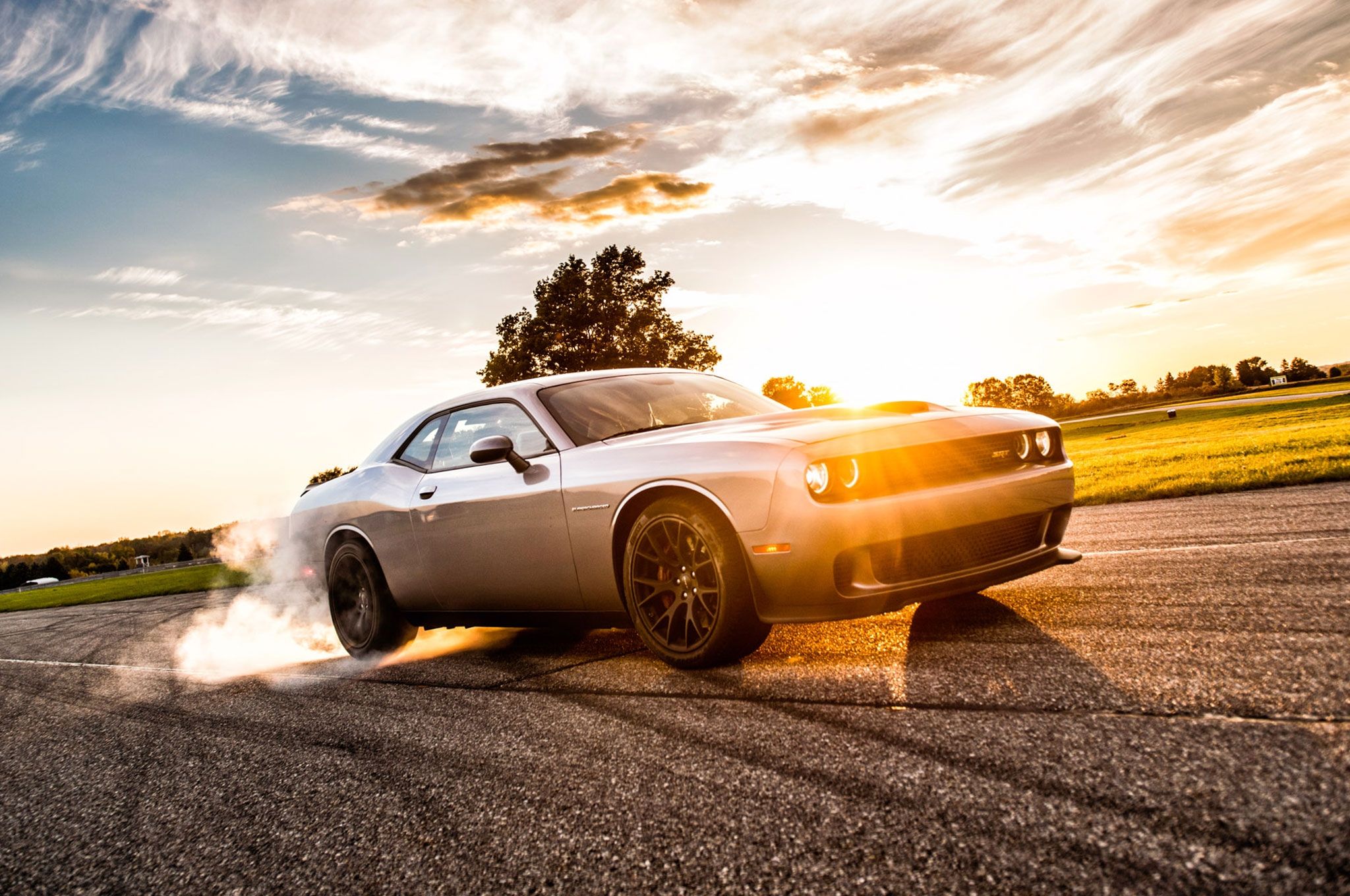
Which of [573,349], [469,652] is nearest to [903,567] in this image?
[469,652]

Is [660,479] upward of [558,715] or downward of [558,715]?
upward

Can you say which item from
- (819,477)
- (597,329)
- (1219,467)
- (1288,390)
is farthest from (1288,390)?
(819,477)

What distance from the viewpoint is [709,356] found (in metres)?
43.4

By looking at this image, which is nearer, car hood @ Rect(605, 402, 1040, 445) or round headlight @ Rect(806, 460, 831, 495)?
round headlight @ Rect(806, 460, 831, 495)

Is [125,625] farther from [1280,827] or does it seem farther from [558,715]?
[1280,827]

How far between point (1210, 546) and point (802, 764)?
13.4ft

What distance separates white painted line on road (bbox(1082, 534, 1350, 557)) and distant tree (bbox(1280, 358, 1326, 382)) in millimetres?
98095

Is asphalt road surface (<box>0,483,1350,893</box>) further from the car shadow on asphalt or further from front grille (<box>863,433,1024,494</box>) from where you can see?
front grille (<box>863,433,1024,494</box>)

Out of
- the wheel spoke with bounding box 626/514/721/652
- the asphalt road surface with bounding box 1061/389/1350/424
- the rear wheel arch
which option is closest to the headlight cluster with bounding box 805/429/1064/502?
the wheel spoke with bounding box 626/514/721/652

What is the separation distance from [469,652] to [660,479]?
7.43ft

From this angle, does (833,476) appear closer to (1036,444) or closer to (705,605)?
(705,605)

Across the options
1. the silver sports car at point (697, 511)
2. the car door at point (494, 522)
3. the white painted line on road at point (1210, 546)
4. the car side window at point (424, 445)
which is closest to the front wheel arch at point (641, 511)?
the silver sports car at point (697, 511)

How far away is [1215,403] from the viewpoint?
6103 cm

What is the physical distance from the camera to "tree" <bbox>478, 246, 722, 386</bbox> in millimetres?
41344
